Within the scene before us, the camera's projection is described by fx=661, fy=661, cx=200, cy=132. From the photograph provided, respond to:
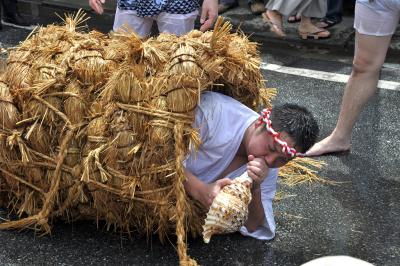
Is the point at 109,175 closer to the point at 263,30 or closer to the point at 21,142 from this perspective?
the point at 21,142

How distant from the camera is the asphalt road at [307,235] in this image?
2.86m

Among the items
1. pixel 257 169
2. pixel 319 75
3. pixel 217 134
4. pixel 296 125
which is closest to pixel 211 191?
pixel 257 169

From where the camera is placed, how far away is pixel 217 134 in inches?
112

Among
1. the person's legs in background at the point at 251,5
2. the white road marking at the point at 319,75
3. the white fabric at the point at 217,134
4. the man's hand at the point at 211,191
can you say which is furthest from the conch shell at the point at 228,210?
the person's legs in background at the point at 251,5

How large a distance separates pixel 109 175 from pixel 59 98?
1.42 ft

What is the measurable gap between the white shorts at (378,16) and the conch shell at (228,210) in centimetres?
151

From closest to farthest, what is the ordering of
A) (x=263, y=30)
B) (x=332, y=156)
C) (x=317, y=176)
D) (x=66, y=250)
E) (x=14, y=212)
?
(x=66, y=250)
(x=14, y=212)
(x=317, y=176)
(x=332, y=156)
(x=263, y=30)

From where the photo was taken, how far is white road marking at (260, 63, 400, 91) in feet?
16.8

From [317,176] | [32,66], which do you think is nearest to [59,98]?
[32,66]

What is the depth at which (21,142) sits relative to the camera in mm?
2906

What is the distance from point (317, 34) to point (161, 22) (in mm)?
3012

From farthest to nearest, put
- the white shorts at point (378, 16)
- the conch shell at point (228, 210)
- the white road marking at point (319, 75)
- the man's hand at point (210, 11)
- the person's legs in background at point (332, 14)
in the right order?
1. the person's legs in background at point (332, 14)
2. the white road marking at point (319, 75)
3. the man's hand at point (210, 11)
4. the white shorts at point (378, 16)
5. the conch shell at point (228, 210)

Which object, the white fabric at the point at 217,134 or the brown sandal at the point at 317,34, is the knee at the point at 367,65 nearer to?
the white fabric at the point at 217,134

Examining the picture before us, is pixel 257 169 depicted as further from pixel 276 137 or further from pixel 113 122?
pixel 113 122
